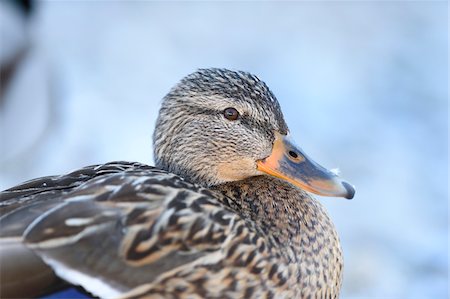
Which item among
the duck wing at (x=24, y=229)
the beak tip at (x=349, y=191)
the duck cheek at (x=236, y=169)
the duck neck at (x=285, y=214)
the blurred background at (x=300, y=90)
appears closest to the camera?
the duck wing at (x=24, y=229)

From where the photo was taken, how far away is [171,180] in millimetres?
2461

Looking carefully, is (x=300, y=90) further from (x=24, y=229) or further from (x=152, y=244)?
(x=24, y=229)

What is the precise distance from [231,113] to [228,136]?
0.26ft

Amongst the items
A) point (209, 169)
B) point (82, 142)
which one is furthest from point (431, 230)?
point (209, 169)

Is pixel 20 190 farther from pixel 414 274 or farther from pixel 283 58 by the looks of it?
pixel 283 58

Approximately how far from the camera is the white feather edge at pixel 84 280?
7.09 ft

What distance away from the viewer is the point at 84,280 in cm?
217

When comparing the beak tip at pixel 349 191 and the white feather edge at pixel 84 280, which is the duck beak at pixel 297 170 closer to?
the beak tip at pixel 349 191

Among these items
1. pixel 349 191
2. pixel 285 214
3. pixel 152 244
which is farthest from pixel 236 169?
pixel 152 244

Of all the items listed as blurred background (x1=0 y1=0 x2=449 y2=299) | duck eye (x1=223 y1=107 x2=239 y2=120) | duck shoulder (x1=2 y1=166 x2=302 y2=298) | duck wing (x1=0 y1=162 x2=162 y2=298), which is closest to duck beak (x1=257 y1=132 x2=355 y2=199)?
duck eye (x1=223 y1=107 x2=239 y2=120)

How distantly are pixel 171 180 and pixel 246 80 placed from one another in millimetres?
475

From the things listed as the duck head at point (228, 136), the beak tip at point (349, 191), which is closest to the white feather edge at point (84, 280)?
the duck head at point (228, 136)

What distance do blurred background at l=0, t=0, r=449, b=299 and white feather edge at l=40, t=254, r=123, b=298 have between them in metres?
2.70

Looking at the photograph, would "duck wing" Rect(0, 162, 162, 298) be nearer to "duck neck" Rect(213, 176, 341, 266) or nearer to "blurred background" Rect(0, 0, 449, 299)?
"duck neck" Rect(213, 176, 341, 266)
